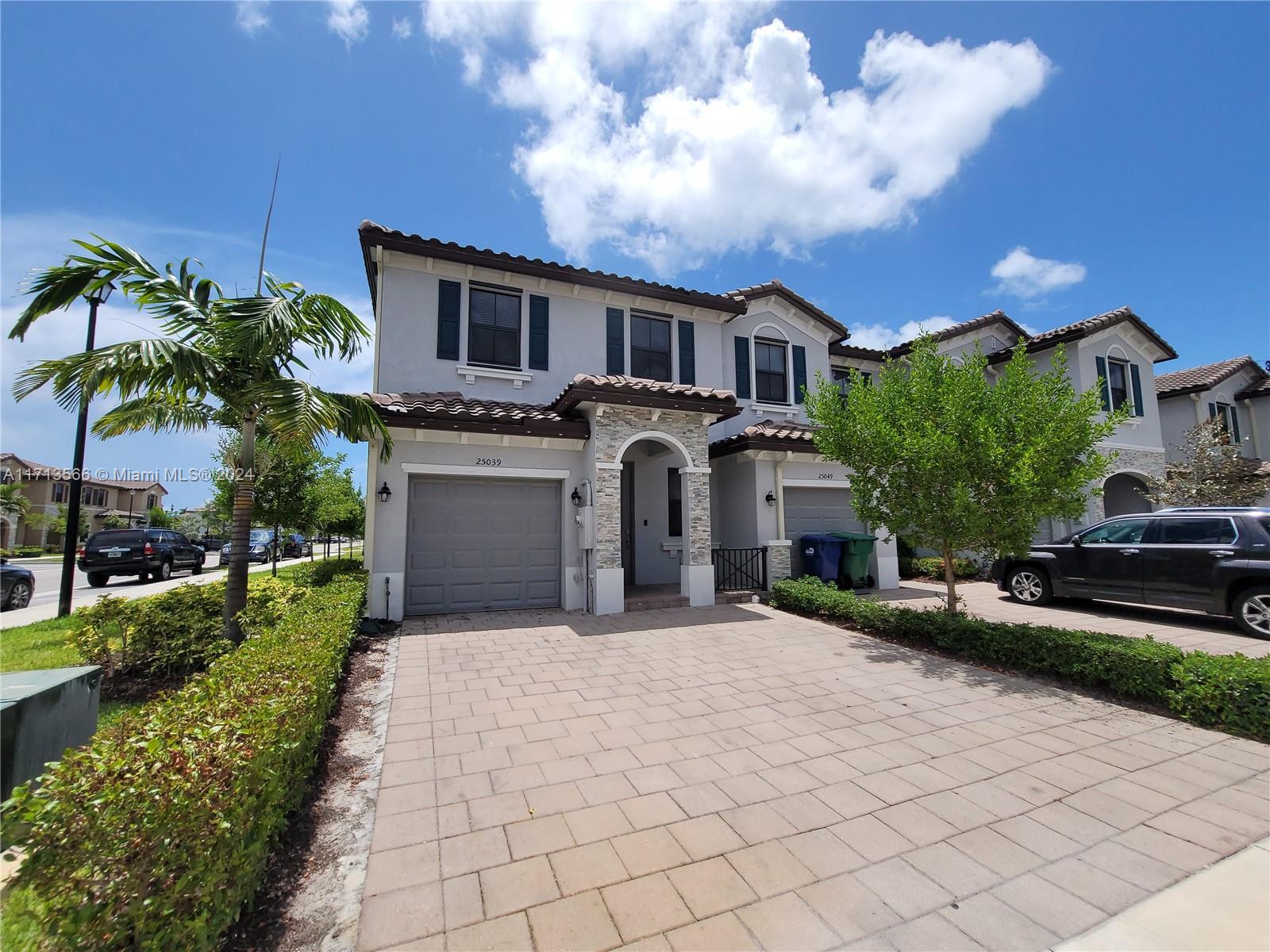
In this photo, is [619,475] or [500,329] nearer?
[619,475]

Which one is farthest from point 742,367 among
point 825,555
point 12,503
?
point 12,503

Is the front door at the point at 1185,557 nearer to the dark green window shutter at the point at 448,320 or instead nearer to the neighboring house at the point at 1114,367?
the neighboring house at the point at 1114,367

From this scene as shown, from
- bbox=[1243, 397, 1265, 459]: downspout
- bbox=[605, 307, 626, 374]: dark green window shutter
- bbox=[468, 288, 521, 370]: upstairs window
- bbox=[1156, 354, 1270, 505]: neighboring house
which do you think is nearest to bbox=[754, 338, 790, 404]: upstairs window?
bbox=[605, 307, 626, 374]: dark green window shutter

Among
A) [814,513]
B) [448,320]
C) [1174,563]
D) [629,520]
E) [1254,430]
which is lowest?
[1174,563]

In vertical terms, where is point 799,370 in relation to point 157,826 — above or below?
above

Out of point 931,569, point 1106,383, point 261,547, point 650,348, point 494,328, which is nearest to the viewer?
point 494,328

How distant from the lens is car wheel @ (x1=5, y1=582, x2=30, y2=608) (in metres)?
12.2

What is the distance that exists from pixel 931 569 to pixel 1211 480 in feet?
26.9

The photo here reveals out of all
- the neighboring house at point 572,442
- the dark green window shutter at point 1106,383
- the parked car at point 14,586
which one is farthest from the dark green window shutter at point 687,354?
the parked car at point 14,586

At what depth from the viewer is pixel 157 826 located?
1971 millimetres

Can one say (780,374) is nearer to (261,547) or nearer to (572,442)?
(572,442)

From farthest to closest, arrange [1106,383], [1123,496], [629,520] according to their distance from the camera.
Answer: [1123,496]
[1106,383]
[629,520]

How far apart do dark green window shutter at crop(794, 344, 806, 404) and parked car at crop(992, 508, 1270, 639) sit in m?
6.29

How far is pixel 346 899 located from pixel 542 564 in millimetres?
7534
